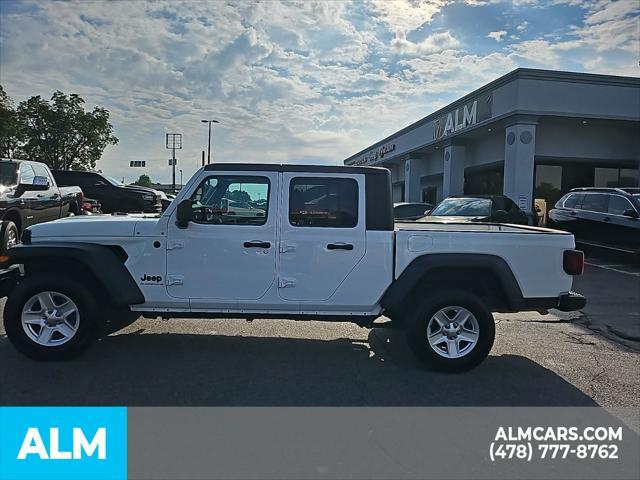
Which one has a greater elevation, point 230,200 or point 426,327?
point 230,200

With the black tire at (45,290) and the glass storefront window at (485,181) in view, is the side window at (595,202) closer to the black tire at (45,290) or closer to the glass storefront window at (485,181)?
the glass storefront window at (485,181)

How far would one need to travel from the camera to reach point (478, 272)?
16.3ft

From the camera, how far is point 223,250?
193 inches

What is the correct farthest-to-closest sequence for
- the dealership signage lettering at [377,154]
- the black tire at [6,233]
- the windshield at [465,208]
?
the dealership signage lettering at [377,154], the windshield at [465,208], the black tire at [6,233]

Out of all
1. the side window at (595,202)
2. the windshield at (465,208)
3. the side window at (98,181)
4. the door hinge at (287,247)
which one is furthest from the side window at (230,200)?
the side window at (98,181)

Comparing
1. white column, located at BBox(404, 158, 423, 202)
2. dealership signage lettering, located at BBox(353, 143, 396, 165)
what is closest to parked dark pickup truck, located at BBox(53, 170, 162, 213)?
white column, located at BBox(404, 158, 423, 202)

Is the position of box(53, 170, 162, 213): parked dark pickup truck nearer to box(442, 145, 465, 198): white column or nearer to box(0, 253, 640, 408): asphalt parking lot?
box(0, 253, 640, 408): asphalt parking lot

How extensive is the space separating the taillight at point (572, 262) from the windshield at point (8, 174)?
8089 mm

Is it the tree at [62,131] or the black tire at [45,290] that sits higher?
the tree at [62,131]

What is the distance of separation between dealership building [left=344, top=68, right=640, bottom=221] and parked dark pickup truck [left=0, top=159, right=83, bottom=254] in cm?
1504

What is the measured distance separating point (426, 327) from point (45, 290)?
362 centimetres

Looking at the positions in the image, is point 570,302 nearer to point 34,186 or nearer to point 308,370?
point 308,370

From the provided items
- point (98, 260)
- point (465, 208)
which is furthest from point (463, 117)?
point (98, 260)

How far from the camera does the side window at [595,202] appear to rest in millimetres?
12445
